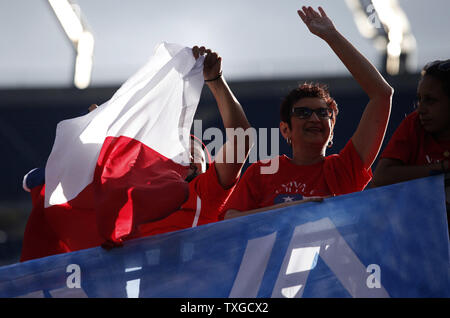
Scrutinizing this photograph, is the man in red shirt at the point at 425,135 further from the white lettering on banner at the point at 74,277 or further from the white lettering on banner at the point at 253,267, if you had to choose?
the white lettering on banner at the point at 74,277

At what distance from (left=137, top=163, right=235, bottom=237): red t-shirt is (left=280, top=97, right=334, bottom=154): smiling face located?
0.40m

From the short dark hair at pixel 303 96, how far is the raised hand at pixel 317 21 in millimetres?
284

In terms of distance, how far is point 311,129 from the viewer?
2.90 meters

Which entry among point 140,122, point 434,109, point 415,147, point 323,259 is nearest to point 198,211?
point 140,122

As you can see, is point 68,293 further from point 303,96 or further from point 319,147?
point 303,96

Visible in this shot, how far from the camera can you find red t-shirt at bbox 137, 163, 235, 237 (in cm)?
281

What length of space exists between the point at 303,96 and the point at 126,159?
918 millimetres

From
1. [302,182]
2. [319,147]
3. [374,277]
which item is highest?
[319,147]

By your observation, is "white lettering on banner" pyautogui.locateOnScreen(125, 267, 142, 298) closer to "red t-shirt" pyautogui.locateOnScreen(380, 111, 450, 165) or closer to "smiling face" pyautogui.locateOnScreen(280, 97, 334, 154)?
"smiling face" pyautogui.locateOnScreen(280, 97, 334, 154)

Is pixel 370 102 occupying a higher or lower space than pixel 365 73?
lower

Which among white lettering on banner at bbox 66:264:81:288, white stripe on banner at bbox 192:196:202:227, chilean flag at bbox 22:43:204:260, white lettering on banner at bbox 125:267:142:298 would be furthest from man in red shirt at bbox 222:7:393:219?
white lettering on banner at bbox 66:264:81:288

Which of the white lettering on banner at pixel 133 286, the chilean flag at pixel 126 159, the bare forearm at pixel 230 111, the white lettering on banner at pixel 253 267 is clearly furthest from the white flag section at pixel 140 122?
the white lettering on banner at pixel 253 267

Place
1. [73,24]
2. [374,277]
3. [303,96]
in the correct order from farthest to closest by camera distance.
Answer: [73,24] → [303,96] → [374,277]

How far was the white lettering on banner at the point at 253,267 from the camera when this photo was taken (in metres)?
2.34
